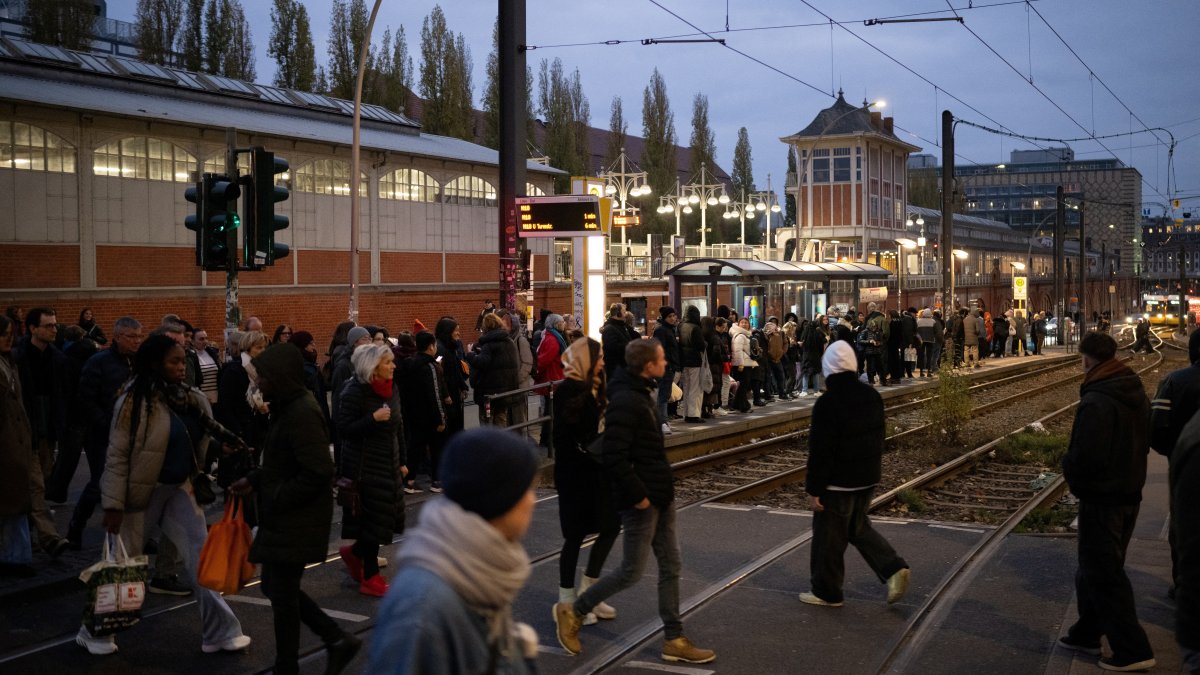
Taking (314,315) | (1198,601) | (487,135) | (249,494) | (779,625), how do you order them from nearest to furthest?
(1198,601), (249,494), (779,625), (314,315), (487,135)

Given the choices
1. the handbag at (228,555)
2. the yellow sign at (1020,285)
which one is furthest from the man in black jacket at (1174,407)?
the yellow sign at (1020,285)

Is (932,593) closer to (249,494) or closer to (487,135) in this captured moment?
(249,494)

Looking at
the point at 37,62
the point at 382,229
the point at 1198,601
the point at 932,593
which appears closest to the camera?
the point at 1198,601

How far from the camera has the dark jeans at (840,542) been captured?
301 inches

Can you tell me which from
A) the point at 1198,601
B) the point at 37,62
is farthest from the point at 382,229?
the point at 1198,601

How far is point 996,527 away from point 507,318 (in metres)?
7.32

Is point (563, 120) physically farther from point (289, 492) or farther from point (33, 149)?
point (289, 492)

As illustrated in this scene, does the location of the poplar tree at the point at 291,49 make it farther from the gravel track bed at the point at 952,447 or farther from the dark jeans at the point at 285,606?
the dark jeans at the point at 285,606

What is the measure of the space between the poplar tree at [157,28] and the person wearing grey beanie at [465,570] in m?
48.4

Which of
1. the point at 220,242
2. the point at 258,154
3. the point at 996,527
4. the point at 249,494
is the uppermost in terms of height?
the point at 258,154

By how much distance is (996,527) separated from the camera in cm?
1073

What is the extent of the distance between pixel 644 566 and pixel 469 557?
161 inches

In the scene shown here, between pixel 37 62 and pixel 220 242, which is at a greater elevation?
pixel 37 62

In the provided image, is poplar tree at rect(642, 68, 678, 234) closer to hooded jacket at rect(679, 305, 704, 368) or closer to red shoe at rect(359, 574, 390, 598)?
hooded jacket at rect(679, 305, 704, 368)
